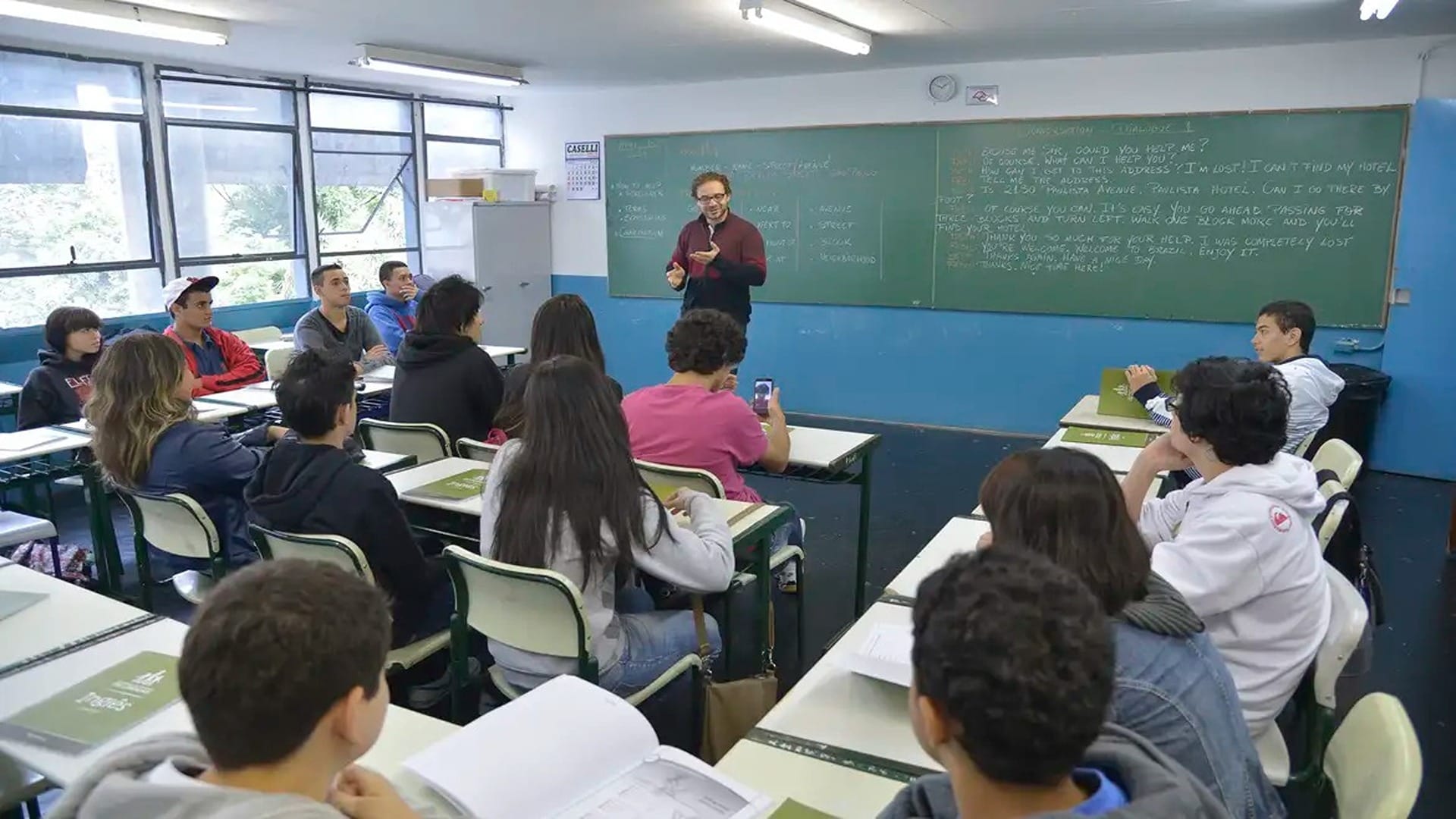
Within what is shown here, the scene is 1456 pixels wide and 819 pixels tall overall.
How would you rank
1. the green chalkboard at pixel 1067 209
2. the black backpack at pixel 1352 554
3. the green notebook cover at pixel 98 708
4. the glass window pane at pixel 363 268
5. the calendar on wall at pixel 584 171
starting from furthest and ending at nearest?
the calendar on wall at pixel 584 171
the glass window pane at pixel 363 268
the green chalkboard at pixel 1067 209
the black backpack at pixel 1352 554
the green notebook cover at pixel 98 708

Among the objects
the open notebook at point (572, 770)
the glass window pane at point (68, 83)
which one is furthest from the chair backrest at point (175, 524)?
the glass window pane at point (68, 83)

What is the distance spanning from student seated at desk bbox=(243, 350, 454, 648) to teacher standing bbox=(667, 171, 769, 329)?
284cm

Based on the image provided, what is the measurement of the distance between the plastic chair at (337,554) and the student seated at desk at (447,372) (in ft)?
4.22

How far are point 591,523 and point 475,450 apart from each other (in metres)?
1.58

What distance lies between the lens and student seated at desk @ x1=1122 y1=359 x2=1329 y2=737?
1811 mm

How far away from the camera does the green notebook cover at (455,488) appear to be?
117 inches

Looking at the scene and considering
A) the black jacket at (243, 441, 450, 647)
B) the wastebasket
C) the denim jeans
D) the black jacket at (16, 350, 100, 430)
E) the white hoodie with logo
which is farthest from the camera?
the wastebasket

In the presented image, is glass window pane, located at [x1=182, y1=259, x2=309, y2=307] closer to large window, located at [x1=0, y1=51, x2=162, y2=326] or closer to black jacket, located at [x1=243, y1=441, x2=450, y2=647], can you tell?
large window, located at [x1=0, y1=51, x2=162, y2=326]

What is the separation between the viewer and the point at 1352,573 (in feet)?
8.66

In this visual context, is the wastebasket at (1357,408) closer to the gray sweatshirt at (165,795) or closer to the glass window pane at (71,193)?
the gray sweatshirt at (165,795)

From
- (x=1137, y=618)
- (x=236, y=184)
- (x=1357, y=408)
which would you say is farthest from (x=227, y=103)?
(x=1357, y=408)

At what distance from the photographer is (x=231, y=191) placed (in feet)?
22.9

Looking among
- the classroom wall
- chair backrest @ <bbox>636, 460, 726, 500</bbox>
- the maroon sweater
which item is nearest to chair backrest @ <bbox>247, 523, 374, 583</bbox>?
chair backrest @ <bbox>636, 460, 726, 500</bbox>

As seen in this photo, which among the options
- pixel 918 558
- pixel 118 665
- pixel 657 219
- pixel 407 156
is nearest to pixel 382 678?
pixel 118 665
